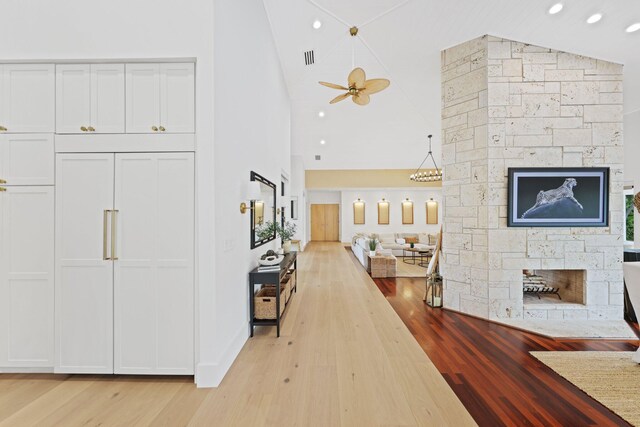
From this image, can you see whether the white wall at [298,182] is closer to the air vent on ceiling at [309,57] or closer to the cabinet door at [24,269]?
the air vent on ceiling at [309,57]

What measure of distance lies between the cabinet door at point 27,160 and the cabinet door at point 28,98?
0.08 metres

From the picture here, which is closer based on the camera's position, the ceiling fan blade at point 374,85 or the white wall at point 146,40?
the white wall at point 146,40

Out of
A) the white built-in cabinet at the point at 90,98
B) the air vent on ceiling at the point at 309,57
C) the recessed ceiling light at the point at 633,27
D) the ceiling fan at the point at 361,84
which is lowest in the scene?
the white built-in cabinet at the point at 90,98

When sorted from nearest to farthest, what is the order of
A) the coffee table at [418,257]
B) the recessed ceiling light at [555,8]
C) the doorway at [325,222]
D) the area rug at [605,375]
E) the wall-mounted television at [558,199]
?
the area rug at [605,375] → the recessed ceiling light at [555,8] → the wall-mounted television at [558,199] → the coffee table at [418,257] → the doorway at [325,222]

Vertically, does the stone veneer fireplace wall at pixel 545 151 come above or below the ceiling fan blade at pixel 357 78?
below

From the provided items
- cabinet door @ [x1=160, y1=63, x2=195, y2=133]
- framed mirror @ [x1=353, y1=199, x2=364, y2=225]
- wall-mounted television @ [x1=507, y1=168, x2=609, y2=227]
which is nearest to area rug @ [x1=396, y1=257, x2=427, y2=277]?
wall-mounted television @ [x1=507, y1=168, x2=609, y2=227]

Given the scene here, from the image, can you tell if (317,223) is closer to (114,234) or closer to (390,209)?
(390,209)

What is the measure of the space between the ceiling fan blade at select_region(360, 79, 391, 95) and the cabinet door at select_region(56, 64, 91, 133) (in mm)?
2919

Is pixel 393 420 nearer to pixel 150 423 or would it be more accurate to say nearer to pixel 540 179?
pixel 150 423

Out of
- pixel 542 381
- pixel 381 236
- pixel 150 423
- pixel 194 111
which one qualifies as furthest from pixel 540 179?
pixel 381 236

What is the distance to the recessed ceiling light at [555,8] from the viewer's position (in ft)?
9.88

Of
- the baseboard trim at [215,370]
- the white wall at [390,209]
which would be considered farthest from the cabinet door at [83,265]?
the white wall at [390,209]

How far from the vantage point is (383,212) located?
1225 centimetres

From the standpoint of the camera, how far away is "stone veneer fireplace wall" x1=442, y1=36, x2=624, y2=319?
362 cm
